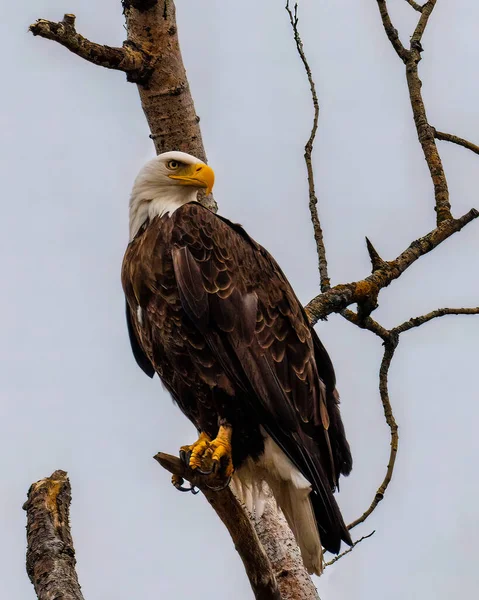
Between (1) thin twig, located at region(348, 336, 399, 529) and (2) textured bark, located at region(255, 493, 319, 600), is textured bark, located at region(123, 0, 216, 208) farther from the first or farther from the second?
(2) textured bark, located at region(255, 493, 319, 600)

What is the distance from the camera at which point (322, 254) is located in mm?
6285

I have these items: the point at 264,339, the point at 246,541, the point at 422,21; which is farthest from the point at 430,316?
the point at 246,541

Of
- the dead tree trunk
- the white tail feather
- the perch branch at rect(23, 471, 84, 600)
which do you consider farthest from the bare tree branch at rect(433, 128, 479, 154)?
the perch branch at rect(23, 471, 84, 600)

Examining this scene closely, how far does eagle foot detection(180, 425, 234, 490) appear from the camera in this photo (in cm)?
482

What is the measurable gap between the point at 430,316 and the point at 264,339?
3.67 feet

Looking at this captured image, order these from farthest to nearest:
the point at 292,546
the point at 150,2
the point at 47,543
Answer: the point at 150,2
the point at 292,546
the point at 47,543

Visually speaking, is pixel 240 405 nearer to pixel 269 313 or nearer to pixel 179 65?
pixel 269 313

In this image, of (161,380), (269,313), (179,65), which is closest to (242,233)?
(269,313)

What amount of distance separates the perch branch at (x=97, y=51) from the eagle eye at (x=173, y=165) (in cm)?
64

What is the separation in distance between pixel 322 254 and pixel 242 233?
0.52 meters

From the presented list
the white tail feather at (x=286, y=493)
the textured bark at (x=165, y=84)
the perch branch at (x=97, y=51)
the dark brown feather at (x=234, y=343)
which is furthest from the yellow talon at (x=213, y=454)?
the perch branch at (x=97, y=51)

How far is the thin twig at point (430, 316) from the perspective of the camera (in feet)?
20.8

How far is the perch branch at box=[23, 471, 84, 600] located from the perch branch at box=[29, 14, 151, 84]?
94.0 inches

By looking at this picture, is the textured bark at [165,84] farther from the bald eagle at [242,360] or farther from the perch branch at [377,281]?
the perch branch at [377,281]
